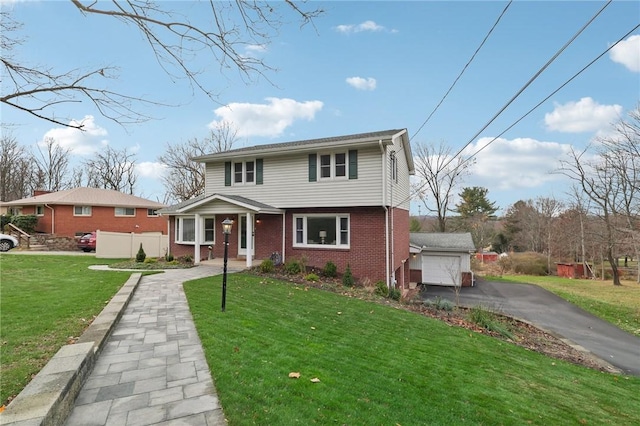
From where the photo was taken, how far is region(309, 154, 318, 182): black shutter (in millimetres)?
13023

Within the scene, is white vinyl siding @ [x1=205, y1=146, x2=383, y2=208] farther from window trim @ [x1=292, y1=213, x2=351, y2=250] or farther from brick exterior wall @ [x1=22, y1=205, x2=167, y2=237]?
brick exterior wall @ [x1=22, y1=205, x2=167, y2=237]

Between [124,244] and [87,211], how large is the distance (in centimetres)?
729

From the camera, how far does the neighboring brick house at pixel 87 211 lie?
866 inches

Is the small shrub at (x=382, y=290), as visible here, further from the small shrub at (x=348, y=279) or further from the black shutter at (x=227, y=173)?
the black shutter at (x=227, y=173)

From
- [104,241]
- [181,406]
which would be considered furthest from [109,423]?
[104,241]

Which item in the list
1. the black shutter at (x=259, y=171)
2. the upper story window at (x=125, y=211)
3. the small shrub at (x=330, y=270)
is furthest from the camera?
the upper story window at (x=125, y=211)

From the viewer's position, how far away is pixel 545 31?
6453 millimetres

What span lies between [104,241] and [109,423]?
18405mm

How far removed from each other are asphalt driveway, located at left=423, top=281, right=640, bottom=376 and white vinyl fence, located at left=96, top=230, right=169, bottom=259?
16612 mm

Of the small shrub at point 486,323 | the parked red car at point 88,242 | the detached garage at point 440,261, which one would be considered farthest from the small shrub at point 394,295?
the parked red car at point 88,242

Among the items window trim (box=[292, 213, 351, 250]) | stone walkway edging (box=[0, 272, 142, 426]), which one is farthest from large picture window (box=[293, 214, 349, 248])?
stone walkway edging (box=[0, 272, 142, 426])

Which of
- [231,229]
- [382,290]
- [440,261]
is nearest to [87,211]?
[231,229]

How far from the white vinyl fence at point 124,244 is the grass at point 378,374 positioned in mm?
13664

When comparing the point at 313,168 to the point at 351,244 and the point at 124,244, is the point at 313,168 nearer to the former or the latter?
the point at 351,244
